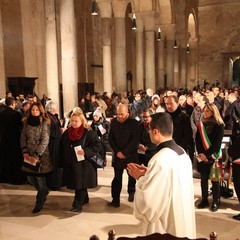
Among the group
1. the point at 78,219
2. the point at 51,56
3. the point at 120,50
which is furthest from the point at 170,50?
the point at 78,219

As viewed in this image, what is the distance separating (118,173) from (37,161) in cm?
139

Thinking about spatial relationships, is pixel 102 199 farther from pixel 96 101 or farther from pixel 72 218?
pixel 96 101

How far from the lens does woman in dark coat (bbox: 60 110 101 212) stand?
588 cm

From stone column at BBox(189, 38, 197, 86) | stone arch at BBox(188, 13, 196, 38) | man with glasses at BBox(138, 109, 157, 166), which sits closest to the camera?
man with glasses at BBox(138, 109, 157, 166)

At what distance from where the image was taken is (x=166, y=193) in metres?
3.01

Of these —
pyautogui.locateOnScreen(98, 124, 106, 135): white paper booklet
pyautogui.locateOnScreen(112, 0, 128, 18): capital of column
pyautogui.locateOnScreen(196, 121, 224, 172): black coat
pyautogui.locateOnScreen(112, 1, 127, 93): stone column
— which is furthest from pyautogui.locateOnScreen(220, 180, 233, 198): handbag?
pyautogui.locateOnScreen(112, 0, 128, 18): capital of column

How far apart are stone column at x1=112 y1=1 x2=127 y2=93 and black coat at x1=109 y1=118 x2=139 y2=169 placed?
13.7 m

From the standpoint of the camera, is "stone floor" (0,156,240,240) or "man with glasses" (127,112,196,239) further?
"stone floor" (0,156,240,240)

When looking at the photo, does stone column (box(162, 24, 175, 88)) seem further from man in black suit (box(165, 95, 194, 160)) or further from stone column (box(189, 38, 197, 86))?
man in black suit (box(165, 95, 194, 160))

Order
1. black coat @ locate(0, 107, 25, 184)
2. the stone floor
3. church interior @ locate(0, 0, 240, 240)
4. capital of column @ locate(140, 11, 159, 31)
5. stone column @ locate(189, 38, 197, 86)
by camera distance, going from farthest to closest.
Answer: stone column @ locate(189, 38, 197, 86) → capital of column @ locate(140, 11, 159, 31) → black coat @ locate(0, 107, 25, 184) → church interior @ locate(0, 0, 240, 240) → the stone floor

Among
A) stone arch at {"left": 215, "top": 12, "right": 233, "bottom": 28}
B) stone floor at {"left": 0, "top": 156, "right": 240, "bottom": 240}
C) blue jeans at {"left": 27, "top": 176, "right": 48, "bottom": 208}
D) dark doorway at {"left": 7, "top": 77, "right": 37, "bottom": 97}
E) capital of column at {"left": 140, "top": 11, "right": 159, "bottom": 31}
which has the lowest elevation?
stone floor at {"left": 0, "top": 156, "right": 240, "bottom": 240}

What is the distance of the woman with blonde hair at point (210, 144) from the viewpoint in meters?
5.91

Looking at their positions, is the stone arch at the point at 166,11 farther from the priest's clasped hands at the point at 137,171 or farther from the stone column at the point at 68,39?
the priest's clasped hands at the point at 137,171

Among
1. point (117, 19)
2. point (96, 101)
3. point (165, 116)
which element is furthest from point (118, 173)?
point (117, 19)
